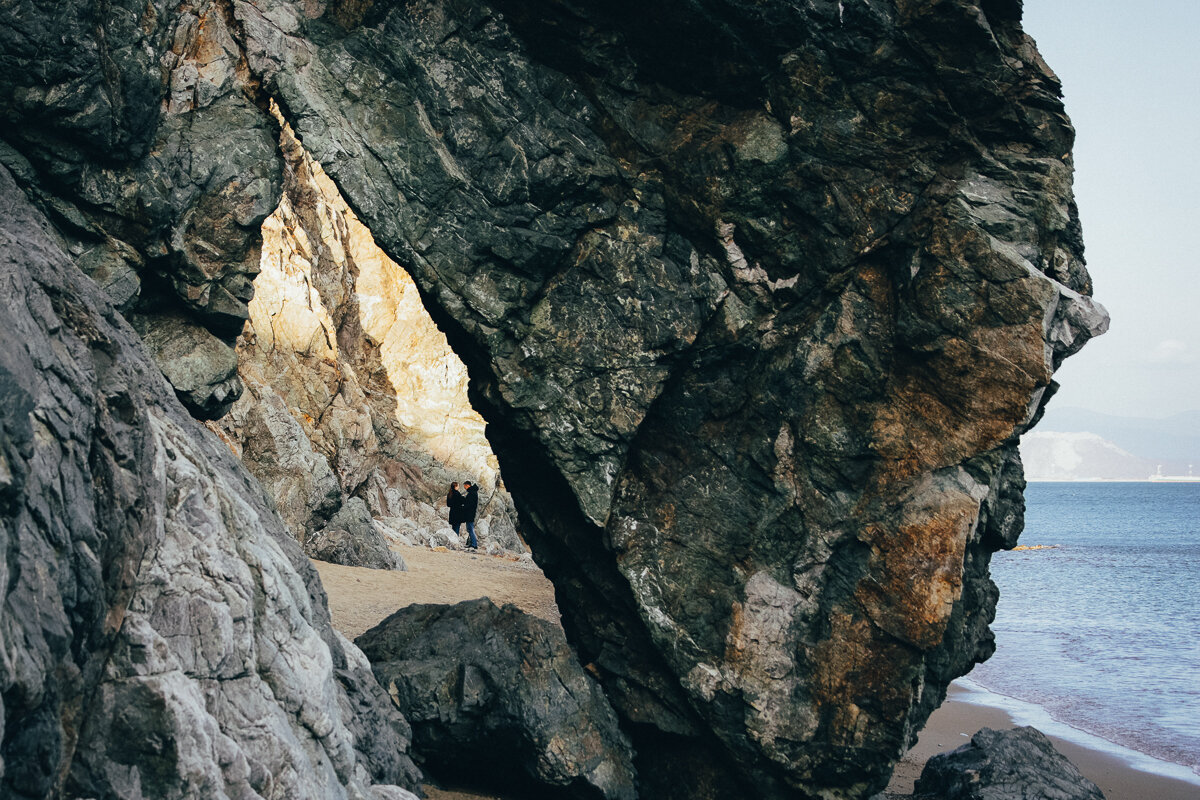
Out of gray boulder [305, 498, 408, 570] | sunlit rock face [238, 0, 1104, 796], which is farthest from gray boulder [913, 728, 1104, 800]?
gray boulder [305, 498, 408, 570]

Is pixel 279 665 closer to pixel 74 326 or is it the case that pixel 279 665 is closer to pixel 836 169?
pixel 74 326

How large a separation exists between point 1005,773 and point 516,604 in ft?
28.5

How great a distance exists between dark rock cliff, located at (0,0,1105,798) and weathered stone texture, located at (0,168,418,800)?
10.00 ft

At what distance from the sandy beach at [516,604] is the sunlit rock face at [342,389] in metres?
2.57

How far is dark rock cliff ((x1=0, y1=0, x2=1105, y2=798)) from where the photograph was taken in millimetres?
8445

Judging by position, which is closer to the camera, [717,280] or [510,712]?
[510,712]

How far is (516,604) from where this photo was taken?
1655 centimetres

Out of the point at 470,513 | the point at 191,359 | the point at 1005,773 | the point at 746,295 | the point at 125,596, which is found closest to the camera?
the point at 125,596

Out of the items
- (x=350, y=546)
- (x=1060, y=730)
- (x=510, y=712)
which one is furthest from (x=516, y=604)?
(x=1060, y=730)

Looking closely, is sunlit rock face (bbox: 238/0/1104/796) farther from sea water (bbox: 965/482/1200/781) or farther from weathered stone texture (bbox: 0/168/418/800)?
sea water (bbox: 965/482/1200/781)

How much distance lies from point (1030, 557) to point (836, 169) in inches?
1934

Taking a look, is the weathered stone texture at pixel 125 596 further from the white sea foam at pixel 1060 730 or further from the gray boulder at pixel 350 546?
the white sea foam at pixel 1060 730

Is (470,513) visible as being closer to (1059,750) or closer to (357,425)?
(357,425)

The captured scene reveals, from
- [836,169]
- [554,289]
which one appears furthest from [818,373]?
[554,289]
